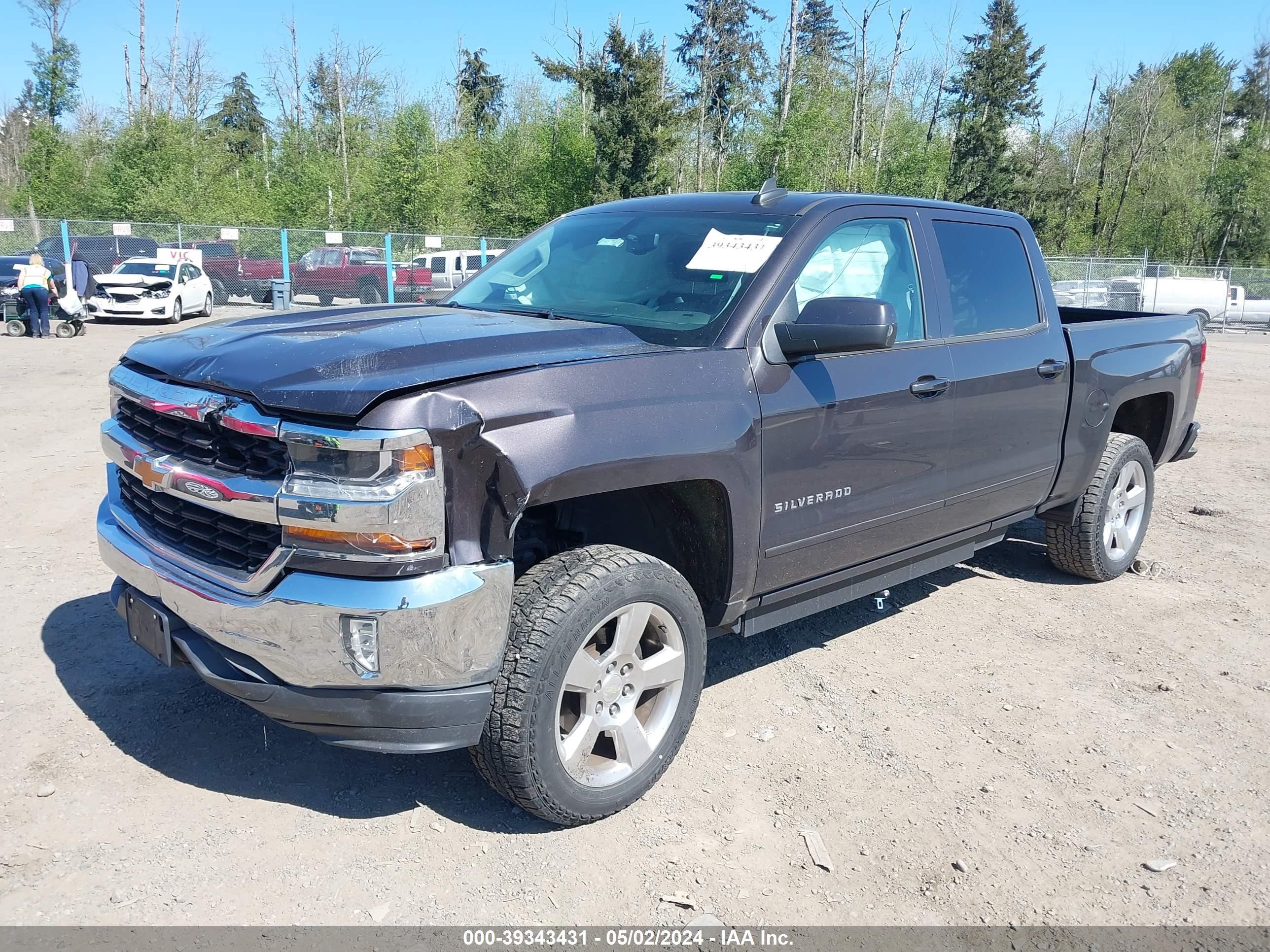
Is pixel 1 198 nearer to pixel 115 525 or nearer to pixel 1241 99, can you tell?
pixel 115 525

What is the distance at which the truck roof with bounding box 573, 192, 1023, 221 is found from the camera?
157 inches

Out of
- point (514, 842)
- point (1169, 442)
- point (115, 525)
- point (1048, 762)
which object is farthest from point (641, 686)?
point (1169, 442)

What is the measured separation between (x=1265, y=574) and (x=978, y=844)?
4004mm

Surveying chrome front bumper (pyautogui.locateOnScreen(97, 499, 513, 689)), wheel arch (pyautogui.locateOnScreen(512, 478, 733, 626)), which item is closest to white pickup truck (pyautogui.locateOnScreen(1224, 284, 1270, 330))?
wheel arch (pyautogui.locateOnScreen(512, 478, 733, 626))

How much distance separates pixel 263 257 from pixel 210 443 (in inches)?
1205

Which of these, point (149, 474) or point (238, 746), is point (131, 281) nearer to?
point (238, 746)

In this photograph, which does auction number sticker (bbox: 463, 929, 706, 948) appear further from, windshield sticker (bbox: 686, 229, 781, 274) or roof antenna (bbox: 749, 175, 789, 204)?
roof antenna (bbox: 749, 175, 789, 204)

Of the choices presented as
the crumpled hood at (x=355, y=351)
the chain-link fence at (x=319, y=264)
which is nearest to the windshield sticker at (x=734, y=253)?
the crumpled hood at (x=355, y=351)

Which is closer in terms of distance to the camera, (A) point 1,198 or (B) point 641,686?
(B) point 641,686

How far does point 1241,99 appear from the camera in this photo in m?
66.2

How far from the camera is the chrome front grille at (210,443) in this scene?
8.96ft

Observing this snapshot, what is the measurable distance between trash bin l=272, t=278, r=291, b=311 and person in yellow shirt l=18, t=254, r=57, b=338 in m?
6.79

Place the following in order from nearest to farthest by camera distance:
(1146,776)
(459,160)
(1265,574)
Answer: (1146,776) → (1265,574) → (459,160)

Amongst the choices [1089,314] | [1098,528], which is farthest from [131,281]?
[1098,528]
